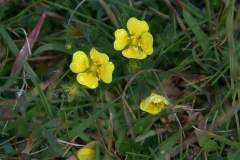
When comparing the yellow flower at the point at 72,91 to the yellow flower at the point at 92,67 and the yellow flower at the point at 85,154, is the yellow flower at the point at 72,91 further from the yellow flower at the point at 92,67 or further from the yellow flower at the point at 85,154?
the yellow flower at the point at 85,154

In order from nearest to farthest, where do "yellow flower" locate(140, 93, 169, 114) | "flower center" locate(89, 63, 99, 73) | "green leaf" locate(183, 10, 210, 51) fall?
"yellow flower" locate(140, 93, 169, 114) < "flower center" locate(89, 63, 99, 73) < "green leaf" locate(183, 10, 210, 51)

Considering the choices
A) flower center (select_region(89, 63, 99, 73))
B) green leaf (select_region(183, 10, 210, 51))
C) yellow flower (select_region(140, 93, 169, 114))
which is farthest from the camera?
green leaf (select_region(183, 10, 210, 51))

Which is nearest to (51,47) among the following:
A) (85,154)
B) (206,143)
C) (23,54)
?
(23,54)

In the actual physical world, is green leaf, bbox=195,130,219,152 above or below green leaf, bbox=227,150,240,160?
above

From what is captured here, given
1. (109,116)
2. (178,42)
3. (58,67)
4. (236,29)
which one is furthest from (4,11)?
(236,29)

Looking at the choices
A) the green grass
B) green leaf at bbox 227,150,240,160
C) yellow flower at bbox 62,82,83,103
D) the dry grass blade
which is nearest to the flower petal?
the green grass

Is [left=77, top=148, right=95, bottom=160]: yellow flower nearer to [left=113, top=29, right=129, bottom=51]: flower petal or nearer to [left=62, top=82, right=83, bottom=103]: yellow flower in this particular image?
[left=62, top=82, right=83, bottom=103]: yellow flower
